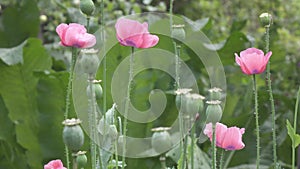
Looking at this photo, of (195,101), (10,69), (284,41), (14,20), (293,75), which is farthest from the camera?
(284,41)

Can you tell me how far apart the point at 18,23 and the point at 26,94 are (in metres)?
0.43

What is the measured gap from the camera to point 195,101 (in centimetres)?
66

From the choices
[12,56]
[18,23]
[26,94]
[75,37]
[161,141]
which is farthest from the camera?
[18,23]

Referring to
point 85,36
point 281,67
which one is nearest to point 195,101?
point 85,36

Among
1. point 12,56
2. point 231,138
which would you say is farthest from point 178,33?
point 12,56

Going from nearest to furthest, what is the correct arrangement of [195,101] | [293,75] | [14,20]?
[195,101] → [14,20] → [293,75]

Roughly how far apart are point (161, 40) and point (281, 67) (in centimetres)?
98

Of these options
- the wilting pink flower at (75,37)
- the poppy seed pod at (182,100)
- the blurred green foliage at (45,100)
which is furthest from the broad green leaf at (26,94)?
the poppy seed pod at (182,100)

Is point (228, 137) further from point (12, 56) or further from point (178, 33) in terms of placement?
point (12, 56)

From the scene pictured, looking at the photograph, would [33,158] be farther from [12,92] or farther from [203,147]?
[203,147]

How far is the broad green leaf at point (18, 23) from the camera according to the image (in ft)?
6.75

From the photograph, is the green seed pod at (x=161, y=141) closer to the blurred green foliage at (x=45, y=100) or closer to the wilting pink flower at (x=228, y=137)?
the wilting pink flower at (x=228, y=137)

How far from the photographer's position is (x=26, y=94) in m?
1.75

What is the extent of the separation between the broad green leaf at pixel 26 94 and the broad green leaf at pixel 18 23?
0.35 meters
